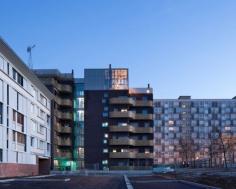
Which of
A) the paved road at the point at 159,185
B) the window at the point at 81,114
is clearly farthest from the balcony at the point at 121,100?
the paved road at the point at 159,185

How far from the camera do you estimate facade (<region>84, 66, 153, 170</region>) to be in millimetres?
118812

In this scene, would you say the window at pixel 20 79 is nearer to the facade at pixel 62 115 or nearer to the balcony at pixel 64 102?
the facade at pixel 62 115

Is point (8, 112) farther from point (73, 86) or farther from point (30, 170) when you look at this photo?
point (73, 86)

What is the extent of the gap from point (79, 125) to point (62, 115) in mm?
9038

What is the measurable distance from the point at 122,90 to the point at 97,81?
7.39 metres

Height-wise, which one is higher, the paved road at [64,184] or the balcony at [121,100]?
the balcony at [121,100]

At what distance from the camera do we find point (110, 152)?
389ft

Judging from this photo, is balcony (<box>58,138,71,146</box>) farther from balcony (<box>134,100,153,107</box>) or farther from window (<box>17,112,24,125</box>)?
window (<box>17,112,24,125</box>)

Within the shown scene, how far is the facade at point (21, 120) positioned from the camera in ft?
193

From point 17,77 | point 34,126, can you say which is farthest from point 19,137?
point 34,126

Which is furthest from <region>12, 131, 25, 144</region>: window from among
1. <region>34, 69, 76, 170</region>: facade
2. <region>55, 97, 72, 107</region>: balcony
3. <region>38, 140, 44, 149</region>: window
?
<region>55, 97, 72, 107</region>: balcony

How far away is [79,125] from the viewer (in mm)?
126812

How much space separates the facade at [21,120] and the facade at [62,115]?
73.8 ft

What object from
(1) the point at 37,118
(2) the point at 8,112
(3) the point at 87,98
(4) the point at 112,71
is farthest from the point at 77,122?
(2) the point at 8,112
